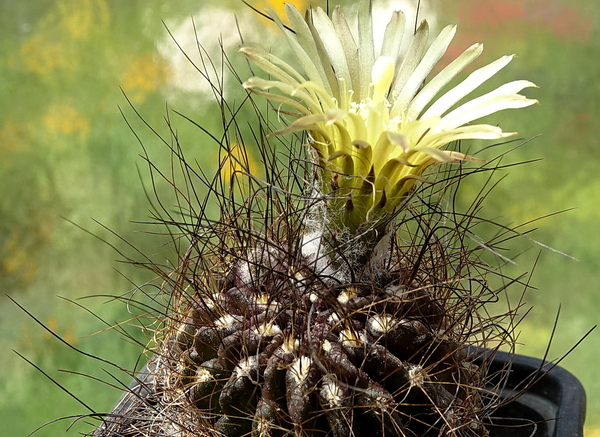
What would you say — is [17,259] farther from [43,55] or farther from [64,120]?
[43,55]

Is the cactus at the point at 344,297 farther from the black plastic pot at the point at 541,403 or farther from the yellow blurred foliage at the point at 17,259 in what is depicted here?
the yellow blurred foliage at the point at 17,259

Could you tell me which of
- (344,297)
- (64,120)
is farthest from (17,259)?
(344,297)

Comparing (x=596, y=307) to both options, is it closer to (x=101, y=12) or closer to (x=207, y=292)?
(x=207, y=292)

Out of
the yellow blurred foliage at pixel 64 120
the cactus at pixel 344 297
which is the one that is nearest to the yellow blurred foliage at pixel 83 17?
the yellow blurred foliage at pixel 64 120

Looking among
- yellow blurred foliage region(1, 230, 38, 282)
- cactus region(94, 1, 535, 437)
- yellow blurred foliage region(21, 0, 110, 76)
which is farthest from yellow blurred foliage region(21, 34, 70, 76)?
cactus region(94, 1, 535, 437)

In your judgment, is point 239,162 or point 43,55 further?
point 43,55

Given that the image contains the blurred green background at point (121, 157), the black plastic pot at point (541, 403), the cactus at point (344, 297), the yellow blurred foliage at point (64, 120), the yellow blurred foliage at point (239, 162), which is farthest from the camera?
the yellow blurred foliage at point (64, 120)
